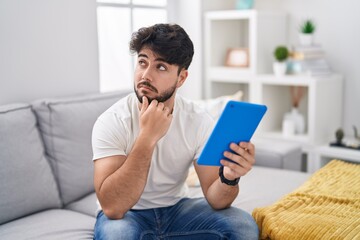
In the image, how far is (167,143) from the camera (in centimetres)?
175

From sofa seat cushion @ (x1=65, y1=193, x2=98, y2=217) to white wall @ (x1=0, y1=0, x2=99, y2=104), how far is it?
55cm

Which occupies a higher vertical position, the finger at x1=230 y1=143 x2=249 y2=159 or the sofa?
the finger at x1=230 y1=143 x2=249 y2=159

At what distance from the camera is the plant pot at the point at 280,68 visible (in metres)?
3.16

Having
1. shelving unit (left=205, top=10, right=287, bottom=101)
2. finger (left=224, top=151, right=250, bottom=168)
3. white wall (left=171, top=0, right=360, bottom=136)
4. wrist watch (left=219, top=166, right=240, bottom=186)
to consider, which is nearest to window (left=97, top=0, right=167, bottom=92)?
white wall (left=171, top=0, right=360, bottom=136)

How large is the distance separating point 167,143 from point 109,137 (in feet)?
0.76

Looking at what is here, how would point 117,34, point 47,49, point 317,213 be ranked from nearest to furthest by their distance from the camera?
point 317,213 → point 47,49 → point 117,34

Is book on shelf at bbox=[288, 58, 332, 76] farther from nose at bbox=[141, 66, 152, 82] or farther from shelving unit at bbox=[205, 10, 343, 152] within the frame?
nose at bbox=[141, 66, 152, 82]

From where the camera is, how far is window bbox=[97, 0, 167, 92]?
2.87 m

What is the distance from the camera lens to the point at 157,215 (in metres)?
1.73

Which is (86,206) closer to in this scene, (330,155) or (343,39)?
(330,155)

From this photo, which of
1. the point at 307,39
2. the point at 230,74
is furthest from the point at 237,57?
the point at 307,39

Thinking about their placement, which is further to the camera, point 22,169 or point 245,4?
point 245,4

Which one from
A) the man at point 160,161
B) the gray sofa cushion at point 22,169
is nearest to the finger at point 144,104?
the man at point 160,161

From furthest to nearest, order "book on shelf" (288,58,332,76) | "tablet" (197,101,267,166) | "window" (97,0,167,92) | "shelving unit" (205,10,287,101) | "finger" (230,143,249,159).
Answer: "shelving unit" (205,10,287,101), "book on shelf" (288,58,332,76), "window" (97,0,167,92), "finger" (230,143,249,159), "tablet" (197,101,267,166)
